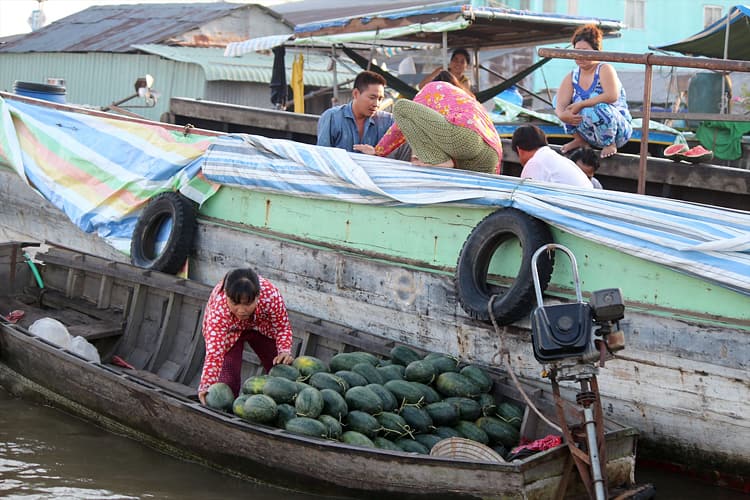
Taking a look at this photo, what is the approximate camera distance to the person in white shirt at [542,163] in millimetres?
6625

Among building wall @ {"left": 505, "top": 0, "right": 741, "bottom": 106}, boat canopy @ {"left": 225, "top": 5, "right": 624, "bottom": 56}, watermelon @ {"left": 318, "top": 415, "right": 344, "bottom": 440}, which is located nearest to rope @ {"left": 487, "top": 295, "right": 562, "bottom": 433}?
watermelon @ {"left": 318, "top": 415, "right": 344, "bottom": 440}

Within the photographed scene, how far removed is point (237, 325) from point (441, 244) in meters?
1.68

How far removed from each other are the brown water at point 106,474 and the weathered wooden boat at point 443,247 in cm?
26

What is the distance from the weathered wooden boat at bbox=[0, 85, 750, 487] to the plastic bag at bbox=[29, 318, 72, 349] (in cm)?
144

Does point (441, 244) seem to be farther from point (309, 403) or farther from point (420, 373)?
point (309, 403)

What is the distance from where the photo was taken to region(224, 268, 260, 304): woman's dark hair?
220 inches

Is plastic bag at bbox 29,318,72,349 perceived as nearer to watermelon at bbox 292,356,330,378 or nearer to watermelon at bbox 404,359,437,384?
watermelon at bbox 292,356,330,378

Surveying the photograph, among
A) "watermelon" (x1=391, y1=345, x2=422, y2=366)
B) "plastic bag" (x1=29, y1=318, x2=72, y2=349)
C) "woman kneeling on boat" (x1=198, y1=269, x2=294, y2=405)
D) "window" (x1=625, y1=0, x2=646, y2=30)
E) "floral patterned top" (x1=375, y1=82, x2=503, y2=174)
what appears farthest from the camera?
"window" (x1=625, y1=0, x2=646, y2=30)

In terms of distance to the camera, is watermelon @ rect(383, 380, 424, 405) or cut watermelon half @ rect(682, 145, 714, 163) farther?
cut watermelon half @ rect(682, 145, 714, 163)

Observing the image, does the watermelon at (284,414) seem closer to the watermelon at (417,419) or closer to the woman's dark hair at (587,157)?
the watermelon at (417,419)

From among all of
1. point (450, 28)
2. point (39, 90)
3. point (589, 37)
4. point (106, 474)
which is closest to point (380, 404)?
point (106, 474)

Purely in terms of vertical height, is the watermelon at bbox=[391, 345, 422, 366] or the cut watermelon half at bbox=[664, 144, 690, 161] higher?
the cut watermelon half at bbox=[664, 144, 690, 161]

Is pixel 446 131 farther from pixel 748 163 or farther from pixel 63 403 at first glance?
pixel 748 163

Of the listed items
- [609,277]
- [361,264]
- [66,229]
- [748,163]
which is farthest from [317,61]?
[609,277]
